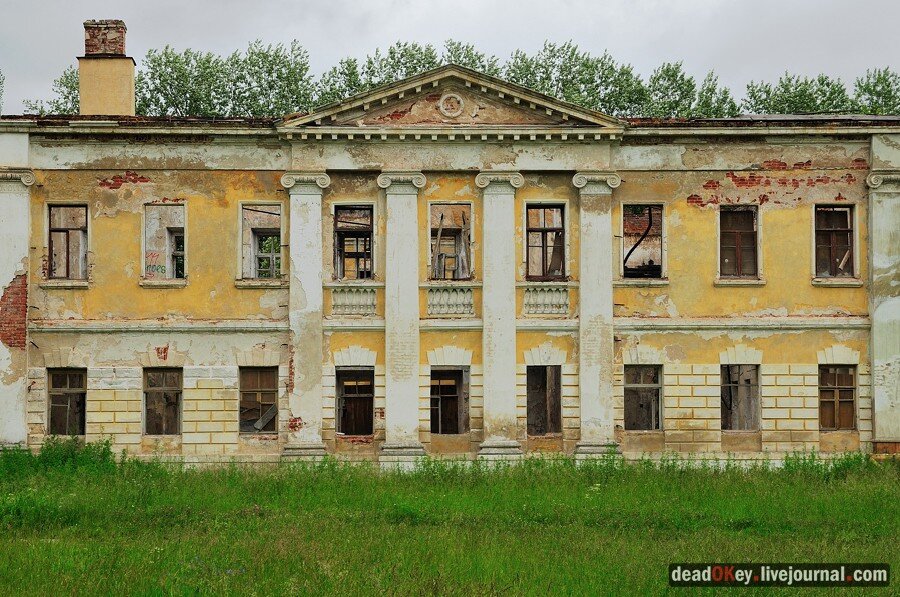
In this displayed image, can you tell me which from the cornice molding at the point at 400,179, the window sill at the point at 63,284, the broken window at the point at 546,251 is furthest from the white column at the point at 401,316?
the window sill at the point at 63,284

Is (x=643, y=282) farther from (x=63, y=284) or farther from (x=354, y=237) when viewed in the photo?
(x=63, y=284)

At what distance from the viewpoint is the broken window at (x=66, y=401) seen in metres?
19.9

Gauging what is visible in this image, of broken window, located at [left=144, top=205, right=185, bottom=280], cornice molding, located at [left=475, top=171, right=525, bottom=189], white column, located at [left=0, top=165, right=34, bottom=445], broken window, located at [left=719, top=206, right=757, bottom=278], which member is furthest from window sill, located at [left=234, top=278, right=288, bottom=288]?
broken window, located at [left=719, top=206, right=757, bottom=278]

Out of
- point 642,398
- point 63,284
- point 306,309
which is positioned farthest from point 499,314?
point 63,284

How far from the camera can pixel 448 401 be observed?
799 inches

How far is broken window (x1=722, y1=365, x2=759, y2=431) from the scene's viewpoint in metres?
20.4

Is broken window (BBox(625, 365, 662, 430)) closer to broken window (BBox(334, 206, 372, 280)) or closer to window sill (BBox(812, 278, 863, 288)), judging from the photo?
window sill (BBox(812, 278, 863, 288))

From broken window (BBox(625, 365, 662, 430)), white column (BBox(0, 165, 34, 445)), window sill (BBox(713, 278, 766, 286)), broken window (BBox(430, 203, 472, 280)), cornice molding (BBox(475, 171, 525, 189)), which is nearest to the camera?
white column (BBox(0, 165, 34, 445))

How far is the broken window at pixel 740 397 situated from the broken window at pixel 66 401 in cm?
1293

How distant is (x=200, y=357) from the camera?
20.0 metres

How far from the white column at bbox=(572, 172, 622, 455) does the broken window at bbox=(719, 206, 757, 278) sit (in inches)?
95.8

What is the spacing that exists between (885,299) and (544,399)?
7126mm

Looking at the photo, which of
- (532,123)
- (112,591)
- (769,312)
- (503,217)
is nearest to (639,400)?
(769,312)

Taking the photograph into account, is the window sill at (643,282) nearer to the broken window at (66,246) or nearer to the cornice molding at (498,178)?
the cornice molding at (498,178)
